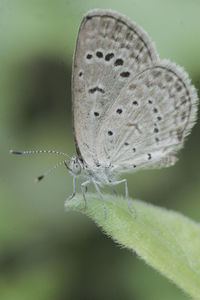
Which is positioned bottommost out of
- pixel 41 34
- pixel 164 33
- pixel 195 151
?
pixel 195 151

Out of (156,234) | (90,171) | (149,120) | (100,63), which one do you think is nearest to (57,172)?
(90,171)

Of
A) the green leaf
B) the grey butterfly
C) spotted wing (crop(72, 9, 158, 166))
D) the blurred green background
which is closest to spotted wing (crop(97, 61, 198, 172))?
the grey butterfly

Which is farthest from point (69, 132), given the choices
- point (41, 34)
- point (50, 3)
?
point (50, 3)

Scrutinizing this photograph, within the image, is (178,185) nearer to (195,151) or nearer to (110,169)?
(195,151)

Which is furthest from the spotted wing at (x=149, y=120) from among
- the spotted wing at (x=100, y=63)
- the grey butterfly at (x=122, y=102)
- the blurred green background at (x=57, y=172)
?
the blurred green background at (x=57, y=172)

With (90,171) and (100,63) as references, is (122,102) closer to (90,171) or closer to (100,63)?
(100,63)

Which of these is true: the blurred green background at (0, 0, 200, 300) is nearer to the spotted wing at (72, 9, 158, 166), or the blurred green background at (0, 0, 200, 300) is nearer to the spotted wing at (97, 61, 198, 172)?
the spotted wing at (97, 61, 198, 172)
